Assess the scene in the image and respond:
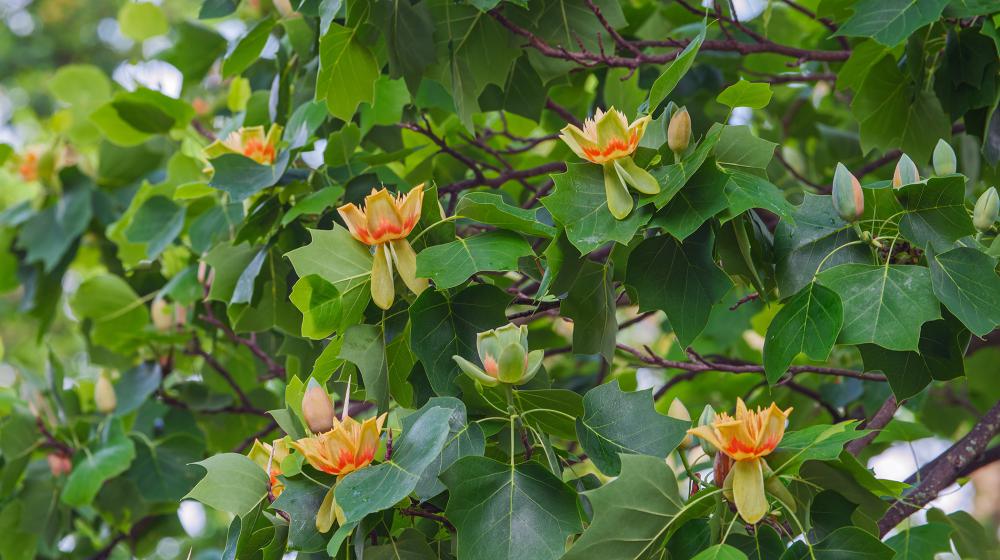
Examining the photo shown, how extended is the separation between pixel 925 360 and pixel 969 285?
16 cm

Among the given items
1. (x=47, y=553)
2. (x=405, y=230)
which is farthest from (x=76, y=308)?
(x=405, y=230)

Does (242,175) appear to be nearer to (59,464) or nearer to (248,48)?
(248,48)

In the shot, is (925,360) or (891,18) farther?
(891,18)

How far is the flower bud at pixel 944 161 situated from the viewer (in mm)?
1349

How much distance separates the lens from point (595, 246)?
1.19 m

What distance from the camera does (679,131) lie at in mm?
1229

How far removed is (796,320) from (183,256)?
1814 mm

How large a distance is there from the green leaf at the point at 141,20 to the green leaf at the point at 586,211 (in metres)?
1.96

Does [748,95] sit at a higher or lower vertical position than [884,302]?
higher

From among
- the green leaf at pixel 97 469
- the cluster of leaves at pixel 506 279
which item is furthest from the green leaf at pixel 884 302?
the green leaf at pixel 97 469

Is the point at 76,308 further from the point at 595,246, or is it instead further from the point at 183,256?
the point at 595,246

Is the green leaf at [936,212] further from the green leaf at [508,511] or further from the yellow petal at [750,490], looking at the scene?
the green leaf at [508,511]

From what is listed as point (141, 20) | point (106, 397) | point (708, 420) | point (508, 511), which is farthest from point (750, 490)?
point (141, 20)

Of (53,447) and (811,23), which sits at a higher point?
(811,23)
